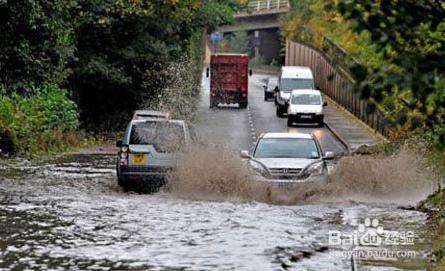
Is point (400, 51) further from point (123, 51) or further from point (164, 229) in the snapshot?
point (123, 51)

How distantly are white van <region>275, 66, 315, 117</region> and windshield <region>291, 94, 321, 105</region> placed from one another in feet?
12.5

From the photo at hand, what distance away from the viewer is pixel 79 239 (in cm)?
1489

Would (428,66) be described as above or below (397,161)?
above

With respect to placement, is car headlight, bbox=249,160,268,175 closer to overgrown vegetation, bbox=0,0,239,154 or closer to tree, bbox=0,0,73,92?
tree, bbox=0,0,73,92

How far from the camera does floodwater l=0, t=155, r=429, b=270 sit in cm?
1290

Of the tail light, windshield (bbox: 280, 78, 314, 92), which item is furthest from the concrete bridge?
the tail light

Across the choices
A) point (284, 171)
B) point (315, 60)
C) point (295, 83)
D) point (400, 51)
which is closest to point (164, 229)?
point (284, 171)

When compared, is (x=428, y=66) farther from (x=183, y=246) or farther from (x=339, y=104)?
(x=339, y=104)

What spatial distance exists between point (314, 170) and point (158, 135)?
3.66 meters

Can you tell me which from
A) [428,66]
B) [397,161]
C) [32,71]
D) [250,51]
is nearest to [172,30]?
[32,71]

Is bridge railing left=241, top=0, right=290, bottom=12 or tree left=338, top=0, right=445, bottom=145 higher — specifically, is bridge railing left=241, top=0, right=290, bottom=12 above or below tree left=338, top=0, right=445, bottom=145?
above

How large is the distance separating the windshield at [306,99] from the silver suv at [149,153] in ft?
96.9

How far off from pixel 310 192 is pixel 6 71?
32.9 ft

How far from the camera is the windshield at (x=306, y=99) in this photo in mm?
51375
